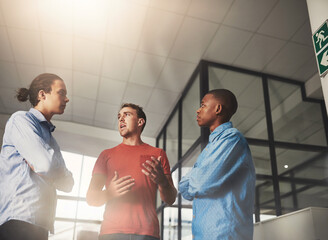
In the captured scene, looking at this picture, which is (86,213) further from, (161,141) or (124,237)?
(124,237)

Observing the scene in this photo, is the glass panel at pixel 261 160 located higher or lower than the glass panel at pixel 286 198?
higher

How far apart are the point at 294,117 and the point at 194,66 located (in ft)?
5.27

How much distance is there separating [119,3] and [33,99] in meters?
2.51

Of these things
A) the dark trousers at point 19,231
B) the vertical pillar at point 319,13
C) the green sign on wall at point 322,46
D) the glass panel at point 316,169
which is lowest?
the dark trousers at point 19,231

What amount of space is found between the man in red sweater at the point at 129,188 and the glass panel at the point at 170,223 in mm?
3449

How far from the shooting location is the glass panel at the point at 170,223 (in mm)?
4758

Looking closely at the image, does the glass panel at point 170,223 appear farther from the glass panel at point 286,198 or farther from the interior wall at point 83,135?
the interior wall at point 83,135

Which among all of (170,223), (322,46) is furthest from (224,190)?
(170,223)

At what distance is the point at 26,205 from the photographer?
989 mm

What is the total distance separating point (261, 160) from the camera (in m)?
3.91

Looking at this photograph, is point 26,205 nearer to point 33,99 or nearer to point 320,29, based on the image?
point 33,99

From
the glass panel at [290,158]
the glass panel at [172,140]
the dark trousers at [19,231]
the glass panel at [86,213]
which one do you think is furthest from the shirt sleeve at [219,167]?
the glass panel at [86,213]

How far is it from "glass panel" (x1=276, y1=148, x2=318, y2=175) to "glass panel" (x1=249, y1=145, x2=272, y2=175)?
14 centimetres

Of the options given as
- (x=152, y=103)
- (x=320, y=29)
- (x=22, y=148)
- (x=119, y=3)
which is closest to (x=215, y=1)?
(x=119, y=3)
